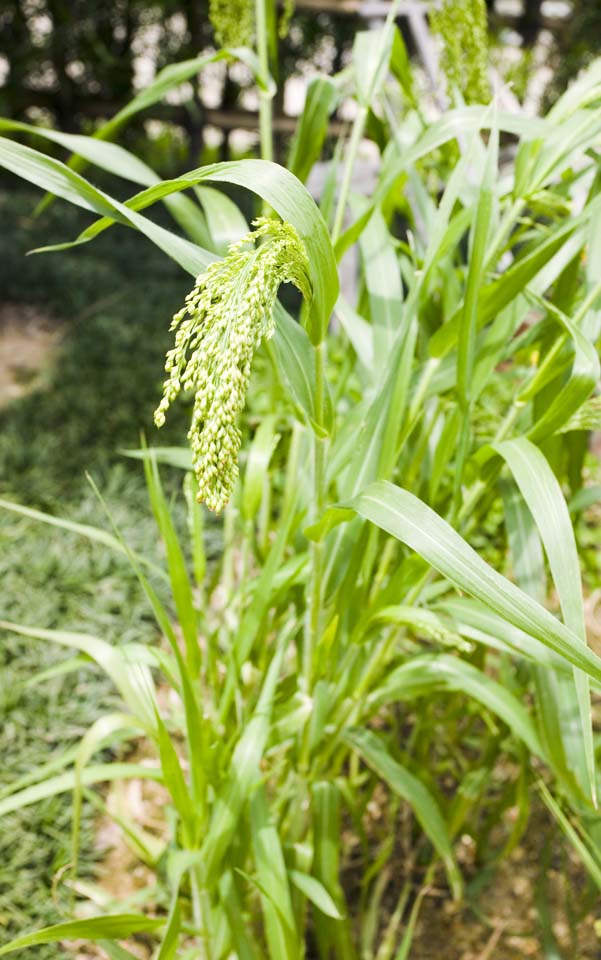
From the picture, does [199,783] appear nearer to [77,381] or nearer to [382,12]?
[77,381]

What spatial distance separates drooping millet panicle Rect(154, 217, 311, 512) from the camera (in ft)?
1.72

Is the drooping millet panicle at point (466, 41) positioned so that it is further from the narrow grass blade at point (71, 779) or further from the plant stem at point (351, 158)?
the narrow grass blade at point (71, 779)

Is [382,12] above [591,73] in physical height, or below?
above

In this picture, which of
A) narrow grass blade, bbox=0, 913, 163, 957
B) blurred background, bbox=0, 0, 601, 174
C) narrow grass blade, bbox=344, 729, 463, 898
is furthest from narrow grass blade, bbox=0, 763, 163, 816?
blurred background, bbox=0, 0, 601, 174

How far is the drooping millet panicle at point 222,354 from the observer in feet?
1.72

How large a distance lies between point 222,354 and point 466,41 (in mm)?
669

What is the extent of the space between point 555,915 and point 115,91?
590cm

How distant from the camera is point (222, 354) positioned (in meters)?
0.53

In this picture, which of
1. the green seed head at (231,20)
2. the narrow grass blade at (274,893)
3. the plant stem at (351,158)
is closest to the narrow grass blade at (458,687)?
the narrow grass blade at (274,893)

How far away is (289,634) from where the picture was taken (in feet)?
3.74

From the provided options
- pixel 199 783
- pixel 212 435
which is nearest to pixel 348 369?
pixel 199 783

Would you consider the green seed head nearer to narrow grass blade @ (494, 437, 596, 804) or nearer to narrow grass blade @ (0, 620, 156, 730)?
narrow grass blade @ (494, 437, 596, 804)

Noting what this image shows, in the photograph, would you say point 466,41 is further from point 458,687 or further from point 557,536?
point 458,687

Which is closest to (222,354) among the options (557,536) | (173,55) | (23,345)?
(557,536)
